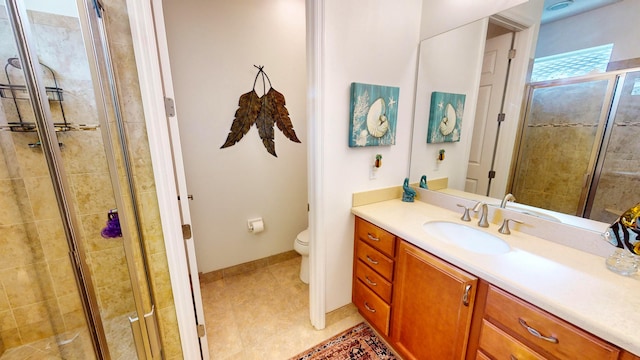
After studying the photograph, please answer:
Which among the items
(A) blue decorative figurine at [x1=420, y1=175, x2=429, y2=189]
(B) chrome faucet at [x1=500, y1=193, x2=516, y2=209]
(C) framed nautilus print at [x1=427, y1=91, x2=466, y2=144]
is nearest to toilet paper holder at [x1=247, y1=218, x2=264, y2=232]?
(A) blue decorative figurine at [x1=420, y1=175, x2=429, y2=189]

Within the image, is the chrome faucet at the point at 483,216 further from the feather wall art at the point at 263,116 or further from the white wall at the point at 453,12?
the feather wall art at the point at 263,116

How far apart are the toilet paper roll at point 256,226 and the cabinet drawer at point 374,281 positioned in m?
1.04

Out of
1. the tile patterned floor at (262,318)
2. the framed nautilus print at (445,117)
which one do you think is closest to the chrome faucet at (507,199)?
the framed nautilus print at (445,117)

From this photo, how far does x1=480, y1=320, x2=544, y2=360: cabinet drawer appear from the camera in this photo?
833mm

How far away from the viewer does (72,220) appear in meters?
0.87

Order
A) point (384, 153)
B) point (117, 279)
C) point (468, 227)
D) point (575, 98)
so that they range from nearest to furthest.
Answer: point (575, 98) < point (117, 279) < point (468, 227) < point (384, 153)

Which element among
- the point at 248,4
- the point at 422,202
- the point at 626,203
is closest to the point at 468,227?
the point at 422,202

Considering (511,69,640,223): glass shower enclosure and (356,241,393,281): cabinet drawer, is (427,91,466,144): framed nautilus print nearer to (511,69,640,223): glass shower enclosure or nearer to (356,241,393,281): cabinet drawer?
(511,69,640,223): glass shower enclosure

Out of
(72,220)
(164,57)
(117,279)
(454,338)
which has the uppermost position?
(164,57)

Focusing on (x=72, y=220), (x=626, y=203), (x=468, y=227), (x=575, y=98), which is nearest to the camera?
(x=72, y=220)

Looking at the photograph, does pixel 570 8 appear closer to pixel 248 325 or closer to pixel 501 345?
pixel 501 345

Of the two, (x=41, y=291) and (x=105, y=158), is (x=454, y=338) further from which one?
(x=41, y=291)

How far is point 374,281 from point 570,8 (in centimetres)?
175

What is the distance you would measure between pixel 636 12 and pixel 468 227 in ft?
3.68
